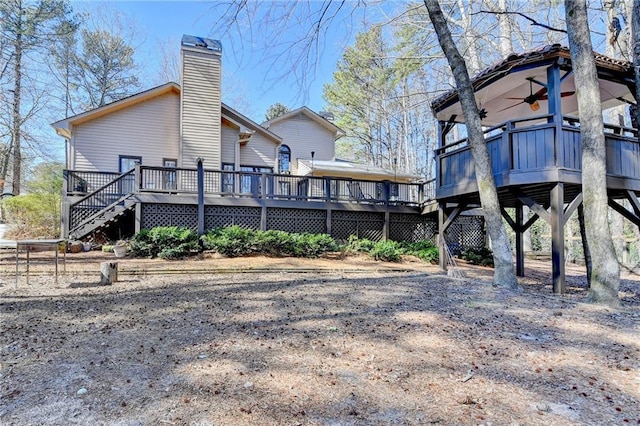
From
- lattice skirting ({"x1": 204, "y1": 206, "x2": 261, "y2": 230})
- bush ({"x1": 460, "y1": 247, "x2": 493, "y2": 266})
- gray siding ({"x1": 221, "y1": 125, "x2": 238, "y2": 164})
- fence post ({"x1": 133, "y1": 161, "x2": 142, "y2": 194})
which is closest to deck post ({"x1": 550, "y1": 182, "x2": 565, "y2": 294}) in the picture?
bush ({"x1": 460, "y1": 247, "x2": 493, "y2": 266})

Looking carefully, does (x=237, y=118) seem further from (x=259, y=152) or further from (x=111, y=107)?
(x=111, y=107)

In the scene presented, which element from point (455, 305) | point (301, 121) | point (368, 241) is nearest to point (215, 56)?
point (301, 121)

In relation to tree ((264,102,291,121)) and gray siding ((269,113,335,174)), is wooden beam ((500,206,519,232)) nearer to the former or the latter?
gray siding ((269,113,335,174))

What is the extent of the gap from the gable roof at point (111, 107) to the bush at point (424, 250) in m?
11.0

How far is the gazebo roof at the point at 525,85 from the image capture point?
690 cm

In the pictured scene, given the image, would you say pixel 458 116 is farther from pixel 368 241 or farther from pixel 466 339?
pixel 466 339

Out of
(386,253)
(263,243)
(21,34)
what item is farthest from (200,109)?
(21,34)

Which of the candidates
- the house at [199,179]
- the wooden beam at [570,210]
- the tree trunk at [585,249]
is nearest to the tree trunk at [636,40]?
the wooden beam at [570,210]

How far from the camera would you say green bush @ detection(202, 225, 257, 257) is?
1029cm

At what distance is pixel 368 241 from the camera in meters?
11.9

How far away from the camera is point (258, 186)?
11.9m

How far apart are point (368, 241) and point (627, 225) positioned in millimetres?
14920

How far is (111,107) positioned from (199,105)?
3168 mm

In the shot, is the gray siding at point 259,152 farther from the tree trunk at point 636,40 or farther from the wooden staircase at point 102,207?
the tree trunk at point 636,40
